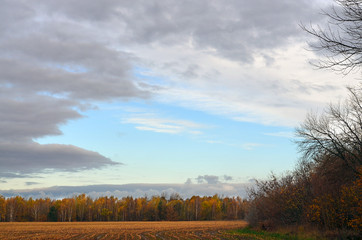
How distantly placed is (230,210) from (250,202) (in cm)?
11488

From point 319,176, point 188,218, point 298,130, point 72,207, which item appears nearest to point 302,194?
point 319,176

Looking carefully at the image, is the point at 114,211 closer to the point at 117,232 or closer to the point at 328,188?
the point at 117,232

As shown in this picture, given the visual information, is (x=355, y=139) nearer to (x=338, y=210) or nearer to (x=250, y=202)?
(x=338, y=210)

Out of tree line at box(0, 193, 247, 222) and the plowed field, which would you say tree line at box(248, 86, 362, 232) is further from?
tree line at box(0, 193, 247, 222)

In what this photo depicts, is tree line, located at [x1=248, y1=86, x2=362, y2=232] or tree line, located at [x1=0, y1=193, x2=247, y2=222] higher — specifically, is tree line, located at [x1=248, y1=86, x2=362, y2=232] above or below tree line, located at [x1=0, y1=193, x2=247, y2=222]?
above

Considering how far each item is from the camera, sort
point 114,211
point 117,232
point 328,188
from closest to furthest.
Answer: point 328,188, point 117,232, point 114,211

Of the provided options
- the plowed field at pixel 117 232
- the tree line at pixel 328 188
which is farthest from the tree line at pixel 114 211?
the tree line at pixel 328 188

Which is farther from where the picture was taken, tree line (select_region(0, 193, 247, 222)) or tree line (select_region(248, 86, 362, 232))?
tree line (select_region(0, 193, 247, 222))

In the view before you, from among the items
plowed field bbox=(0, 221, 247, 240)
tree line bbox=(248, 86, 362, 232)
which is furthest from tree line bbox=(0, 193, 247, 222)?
tree line bbox=(248, 86, 362, 232)

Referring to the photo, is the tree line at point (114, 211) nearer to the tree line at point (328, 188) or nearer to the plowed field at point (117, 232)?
the plowed field at point (117, 232)

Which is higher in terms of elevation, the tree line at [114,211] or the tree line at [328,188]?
the tree line at [328,188]

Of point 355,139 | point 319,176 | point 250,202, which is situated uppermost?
point 355,139

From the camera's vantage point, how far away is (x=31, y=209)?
447 feet

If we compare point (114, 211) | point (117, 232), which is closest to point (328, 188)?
point (117, 232)
